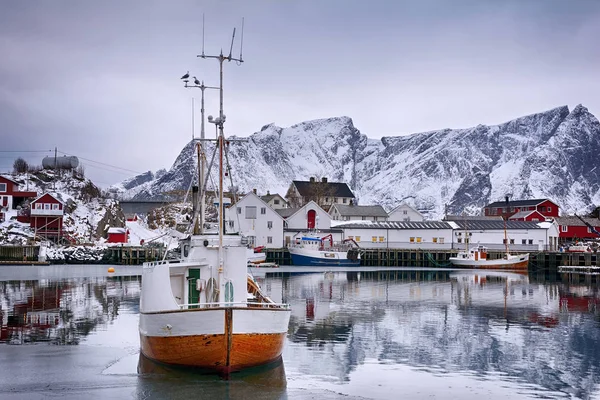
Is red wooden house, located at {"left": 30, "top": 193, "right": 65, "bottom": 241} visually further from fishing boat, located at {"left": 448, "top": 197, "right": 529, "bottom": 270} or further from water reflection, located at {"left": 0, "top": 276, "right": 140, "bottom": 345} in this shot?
fishing boat, located at {"left": 448, "top": 197, "right": 529, "bottom": 270}

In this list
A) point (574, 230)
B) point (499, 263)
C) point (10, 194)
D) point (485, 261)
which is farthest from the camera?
A: point (574, 230)

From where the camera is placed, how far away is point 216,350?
18734 mm

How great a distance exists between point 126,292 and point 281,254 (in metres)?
42.8

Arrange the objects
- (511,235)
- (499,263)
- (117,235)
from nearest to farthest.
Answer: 1. (499,263)
2. (511,235)
3. (117,235)

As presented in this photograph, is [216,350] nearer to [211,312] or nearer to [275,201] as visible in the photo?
[211,312]

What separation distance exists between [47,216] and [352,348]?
75.2m

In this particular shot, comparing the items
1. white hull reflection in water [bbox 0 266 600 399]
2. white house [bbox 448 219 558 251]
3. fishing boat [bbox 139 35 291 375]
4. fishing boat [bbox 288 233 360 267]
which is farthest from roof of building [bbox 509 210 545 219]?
fishing boat [bbox 139 35 291 375]

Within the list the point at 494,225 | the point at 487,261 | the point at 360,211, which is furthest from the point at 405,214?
the point at 487,261

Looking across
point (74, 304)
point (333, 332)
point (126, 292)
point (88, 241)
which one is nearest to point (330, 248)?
point (88, 241)

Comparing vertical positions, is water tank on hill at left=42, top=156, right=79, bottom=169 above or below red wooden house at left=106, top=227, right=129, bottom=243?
above

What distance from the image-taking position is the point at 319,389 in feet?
61.0

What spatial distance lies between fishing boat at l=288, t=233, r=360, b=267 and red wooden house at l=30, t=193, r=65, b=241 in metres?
31.9

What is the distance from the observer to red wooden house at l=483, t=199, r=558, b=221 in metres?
127

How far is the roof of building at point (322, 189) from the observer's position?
14000cm
